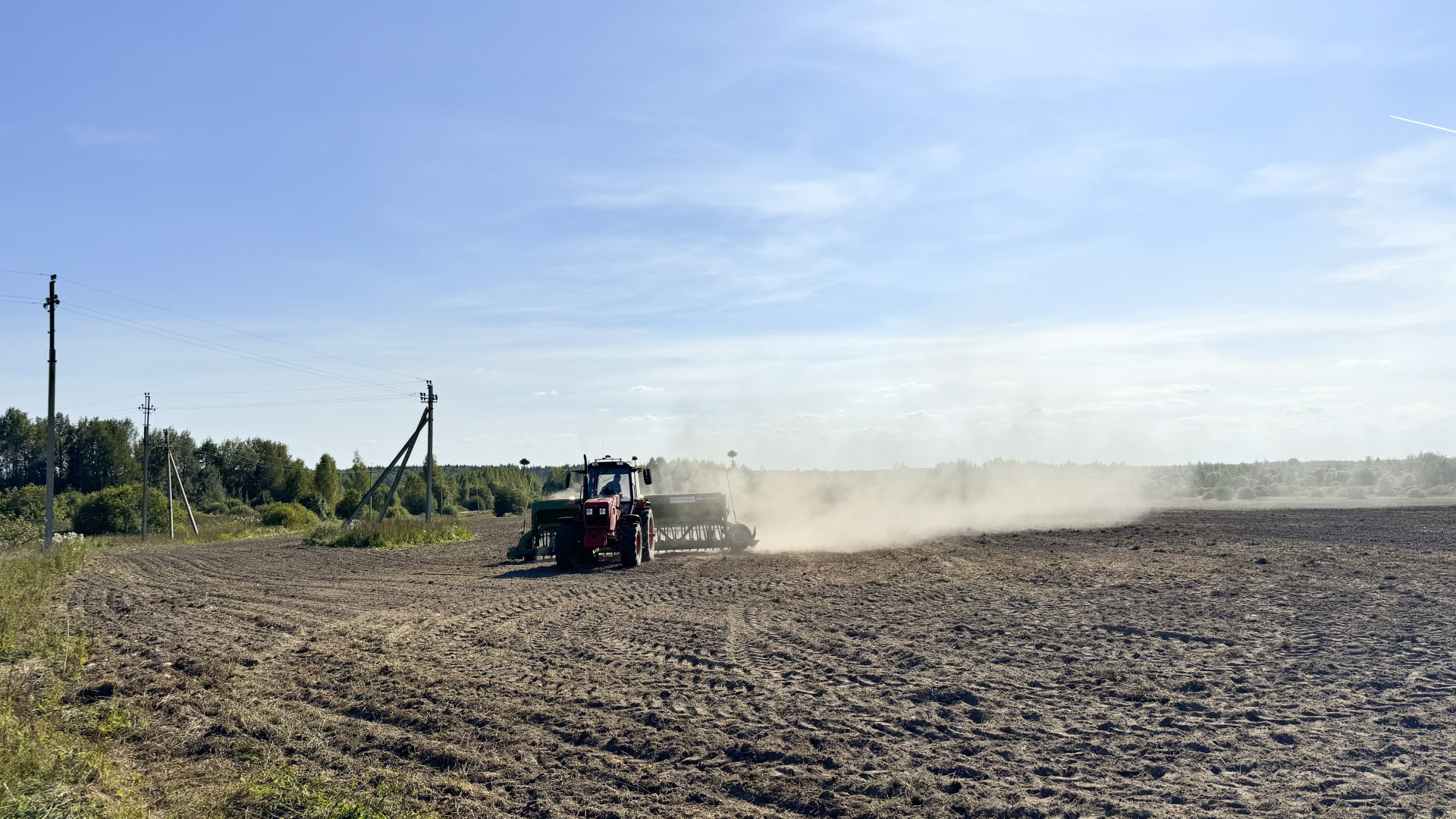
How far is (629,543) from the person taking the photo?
21969mm

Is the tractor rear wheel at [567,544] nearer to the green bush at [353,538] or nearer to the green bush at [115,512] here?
the green bush at [353,538]

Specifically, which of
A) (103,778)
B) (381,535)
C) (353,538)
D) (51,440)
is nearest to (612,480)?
(381,535)

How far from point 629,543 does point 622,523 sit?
525 millimetres

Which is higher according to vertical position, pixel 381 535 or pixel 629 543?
pixel 629 543

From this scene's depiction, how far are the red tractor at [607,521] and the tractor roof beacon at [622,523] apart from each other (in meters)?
0.02

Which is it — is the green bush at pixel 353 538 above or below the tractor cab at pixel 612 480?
below

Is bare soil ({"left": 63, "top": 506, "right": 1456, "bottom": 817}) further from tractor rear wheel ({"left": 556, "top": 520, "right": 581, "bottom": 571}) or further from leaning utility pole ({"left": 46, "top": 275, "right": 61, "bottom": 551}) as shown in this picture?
leaning utility pole ({"left": 46, "top": 275, "right": 61, "bottom": 551})

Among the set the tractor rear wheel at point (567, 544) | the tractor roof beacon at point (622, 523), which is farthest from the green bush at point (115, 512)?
the tractor rear wheel at point (567, 544)

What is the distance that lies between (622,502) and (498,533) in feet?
81.5

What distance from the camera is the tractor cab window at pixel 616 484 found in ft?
76.3

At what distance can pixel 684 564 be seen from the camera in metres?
22.7

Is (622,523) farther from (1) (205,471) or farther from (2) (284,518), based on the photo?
(1) (205,471)

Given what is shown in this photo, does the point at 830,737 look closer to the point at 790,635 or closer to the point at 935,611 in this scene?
the point at 790,635

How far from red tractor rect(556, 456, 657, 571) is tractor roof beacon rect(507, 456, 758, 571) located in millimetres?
19
